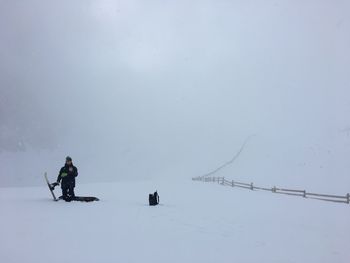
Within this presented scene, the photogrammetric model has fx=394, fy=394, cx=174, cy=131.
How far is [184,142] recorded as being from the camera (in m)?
175

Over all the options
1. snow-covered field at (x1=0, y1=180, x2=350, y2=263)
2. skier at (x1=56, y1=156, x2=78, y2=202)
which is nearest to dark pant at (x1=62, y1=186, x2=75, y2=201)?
skier at (x1=56, y1=156, x2=78, y2=202)

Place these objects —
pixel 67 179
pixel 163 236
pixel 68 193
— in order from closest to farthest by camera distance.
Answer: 1. pixel 163 236
2. pixel 67 179
3. pixel 68 193

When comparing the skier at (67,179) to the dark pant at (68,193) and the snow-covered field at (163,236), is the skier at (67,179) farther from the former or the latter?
the snow-covered field at (163,236)

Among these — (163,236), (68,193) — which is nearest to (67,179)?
(68,193)

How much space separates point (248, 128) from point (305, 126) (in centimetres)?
5629

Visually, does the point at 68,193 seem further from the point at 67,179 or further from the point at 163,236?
the point at 163,236

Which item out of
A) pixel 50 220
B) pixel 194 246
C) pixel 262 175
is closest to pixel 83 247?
pixel 194 246

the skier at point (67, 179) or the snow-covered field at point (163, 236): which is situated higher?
the skier at point (67, 179)

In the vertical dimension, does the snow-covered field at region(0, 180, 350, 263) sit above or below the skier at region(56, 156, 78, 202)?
below

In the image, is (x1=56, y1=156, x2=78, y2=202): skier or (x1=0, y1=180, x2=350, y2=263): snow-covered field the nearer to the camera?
(x1=0, y1=180, x2=350, y2=263): snow-covered field

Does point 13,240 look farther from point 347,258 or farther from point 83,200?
point 83,200

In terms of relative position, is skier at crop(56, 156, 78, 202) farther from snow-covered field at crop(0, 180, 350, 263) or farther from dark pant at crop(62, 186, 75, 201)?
snow-covered field at crop(0, 180, 350, 263)

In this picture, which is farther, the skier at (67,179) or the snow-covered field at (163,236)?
the skier at (67,179)

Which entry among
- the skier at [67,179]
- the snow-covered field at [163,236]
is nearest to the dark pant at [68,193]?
the skier at [67,179]
